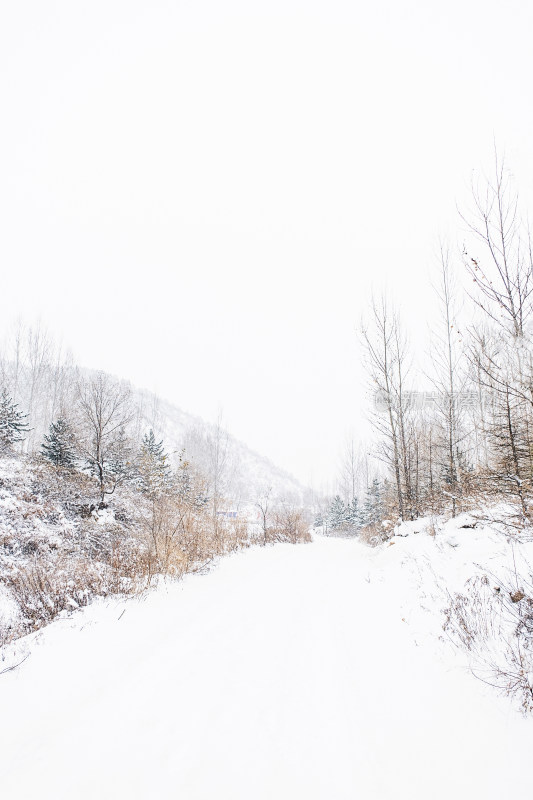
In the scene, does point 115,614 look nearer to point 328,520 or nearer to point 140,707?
point 140,707

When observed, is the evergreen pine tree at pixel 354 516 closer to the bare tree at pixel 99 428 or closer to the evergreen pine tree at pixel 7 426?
the bare tree at pixel 99 428

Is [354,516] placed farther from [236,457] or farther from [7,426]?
[236,457]

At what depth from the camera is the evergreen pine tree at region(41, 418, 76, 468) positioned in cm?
1638

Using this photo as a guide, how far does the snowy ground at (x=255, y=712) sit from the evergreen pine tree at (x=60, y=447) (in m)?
12.8

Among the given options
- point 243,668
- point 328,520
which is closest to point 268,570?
point 243,668

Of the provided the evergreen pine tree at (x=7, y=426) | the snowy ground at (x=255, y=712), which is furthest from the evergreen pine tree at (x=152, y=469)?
the snowy ground at (x=255, y=712)

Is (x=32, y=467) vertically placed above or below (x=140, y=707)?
above

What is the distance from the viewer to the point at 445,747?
102 inches

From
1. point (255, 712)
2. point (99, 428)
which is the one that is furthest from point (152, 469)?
point (255, 712)

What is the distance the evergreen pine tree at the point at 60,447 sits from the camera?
53.7 ft

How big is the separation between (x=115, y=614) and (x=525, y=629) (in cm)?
527

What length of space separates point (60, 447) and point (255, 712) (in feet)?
53.7

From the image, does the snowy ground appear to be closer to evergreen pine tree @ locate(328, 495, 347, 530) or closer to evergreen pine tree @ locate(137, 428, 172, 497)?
evergreen pine tree @ locate(137, 428, 172, 497)

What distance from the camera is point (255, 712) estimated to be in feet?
→ 10.0
